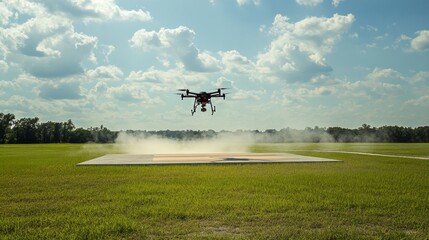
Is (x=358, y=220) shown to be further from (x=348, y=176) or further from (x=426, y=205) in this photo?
(x=348, y=176)

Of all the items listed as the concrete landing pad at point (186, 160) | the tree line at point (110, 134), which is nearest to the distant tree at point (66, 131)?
the tree line at point (110, 134)

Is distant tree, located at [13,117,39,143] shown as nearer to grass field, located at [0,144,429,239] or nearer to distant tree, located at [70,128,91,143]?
distant tree, located at [70,128,91,143]

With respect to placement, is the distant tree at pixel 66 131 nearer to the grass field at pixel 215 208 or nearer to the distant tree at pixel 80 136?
the distant tree at pixel 80 136

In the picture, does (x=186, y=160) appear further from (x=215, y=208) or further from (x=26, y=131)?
(x=26, y=131)

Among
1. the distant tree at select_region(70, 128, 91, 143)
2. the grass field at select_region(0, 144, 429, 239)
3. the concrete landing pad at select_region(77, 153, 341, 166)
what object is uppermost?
the distant tree at select_region(70, 128, 91, 143)

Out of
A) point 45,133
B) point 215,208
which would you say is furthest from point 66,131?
point 215,208

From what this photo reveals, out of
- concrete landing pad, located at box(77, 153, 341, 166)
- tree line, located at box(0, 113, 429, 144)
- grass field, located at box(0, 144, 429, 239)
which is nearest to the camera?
grass field, located at box(0, 144, 429, 239)

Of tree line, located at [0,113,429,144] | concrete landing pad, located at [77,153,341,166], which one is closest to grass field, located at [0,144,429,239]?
concrete landing pad, located at [77,153,341,166]

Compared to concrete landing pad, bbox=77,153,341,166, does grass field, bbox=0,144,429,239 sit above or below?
below

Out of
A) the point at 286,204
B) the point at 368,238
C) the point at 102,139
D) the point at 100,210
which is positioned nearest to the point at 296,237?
the point at 368,238
